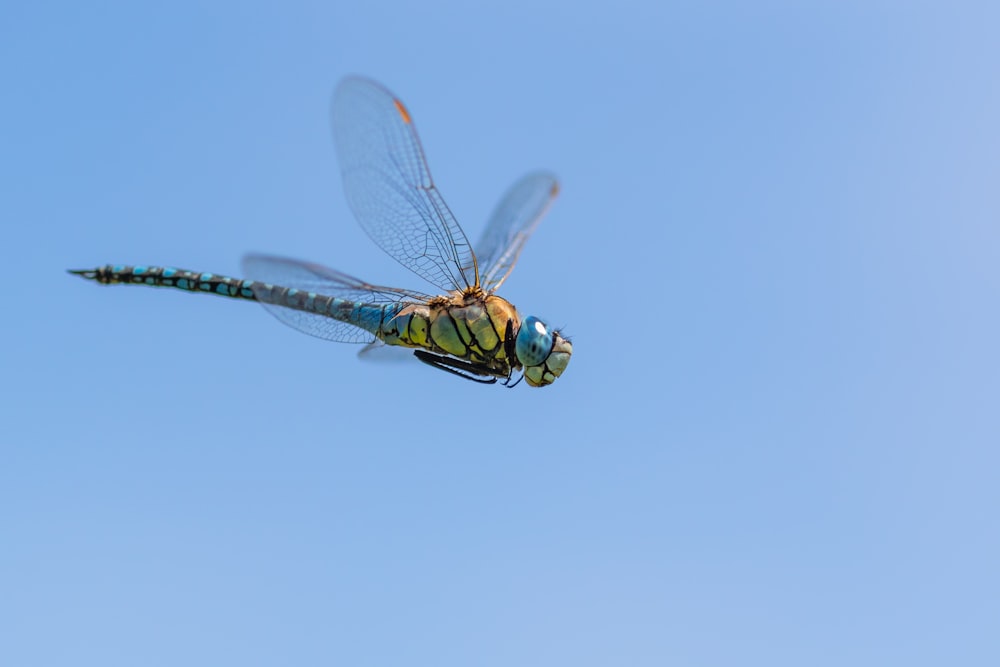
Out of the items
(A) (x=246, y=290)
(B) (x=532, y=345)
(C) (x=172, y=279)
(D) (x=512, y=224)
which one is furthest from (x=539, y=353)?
(C) (x=172, y=279)

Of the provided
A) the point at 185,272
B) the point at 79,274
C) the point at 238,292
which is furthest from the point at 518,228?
the point at 79,274

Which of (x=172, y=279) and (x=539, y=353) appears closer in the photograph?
(x=539, y=353)

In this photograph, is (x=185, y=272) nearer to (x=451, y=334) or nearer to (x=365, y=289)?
(x=365, y=289)

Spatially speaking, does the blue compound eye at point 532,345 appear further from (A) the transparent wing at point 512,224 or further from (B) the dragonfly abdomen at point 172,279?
(B) the dragonfly abdomen at point 172,279

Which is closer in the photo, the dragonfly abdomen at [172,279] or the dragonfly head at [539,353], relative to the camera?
the dragonfly head at [539,353]

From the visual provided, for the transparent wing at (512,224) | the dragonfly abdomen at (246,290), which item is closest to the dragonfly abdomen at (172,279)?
the dragonfly abdomen at (246,290)

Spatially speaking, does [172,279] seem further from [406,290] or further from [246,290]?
[406,290]

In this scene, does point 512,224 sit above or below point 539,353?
above

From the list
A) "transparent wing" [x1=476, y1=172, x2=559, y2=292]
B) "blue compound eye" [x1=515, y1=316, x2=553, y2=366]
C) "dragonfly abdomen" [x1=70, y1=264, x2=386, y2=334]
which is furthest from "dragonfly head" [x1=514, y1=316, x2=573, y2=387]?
"dragonfly abdomen" [x1=70, y1=264, x2=386, y2=334]
